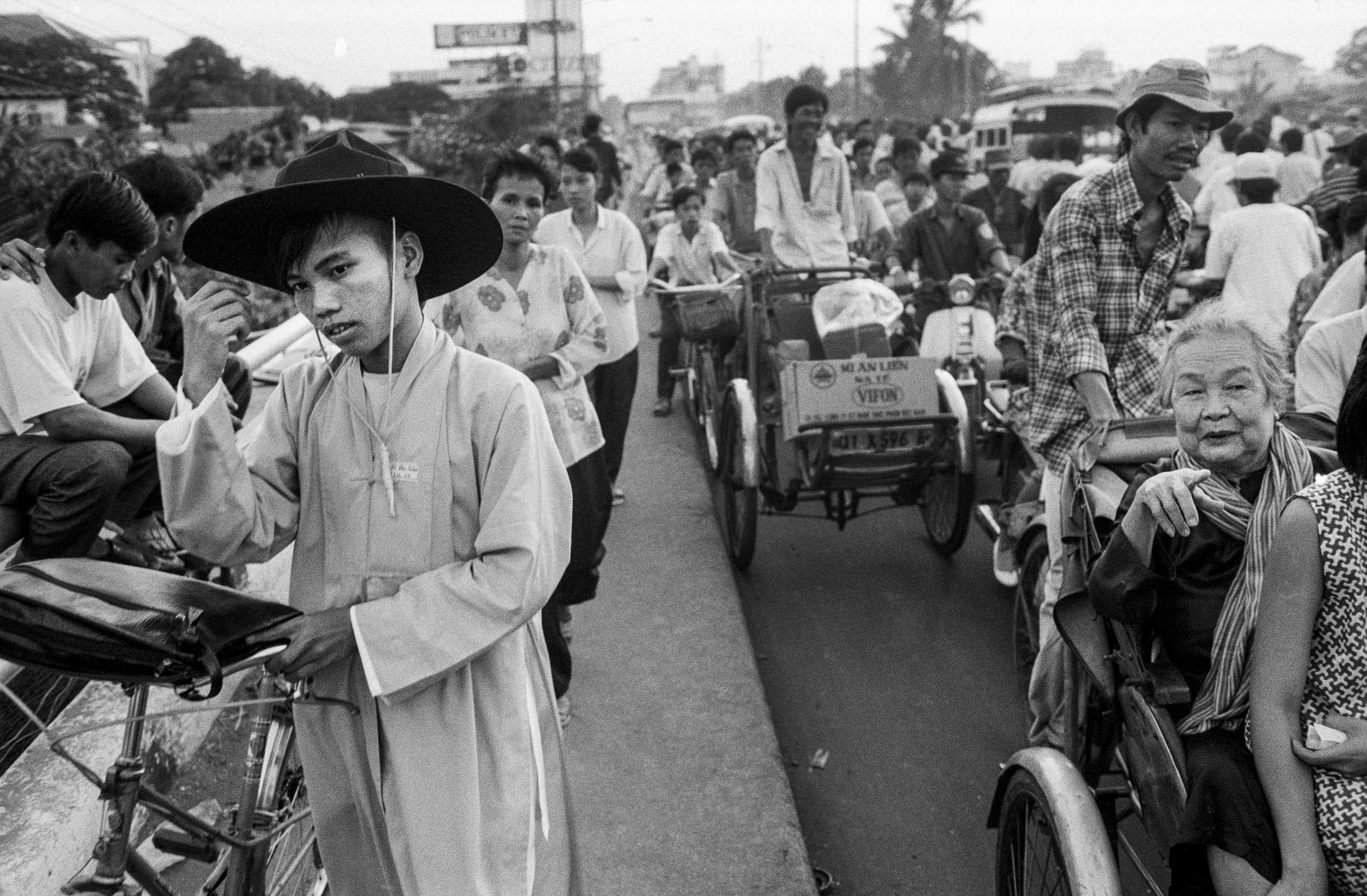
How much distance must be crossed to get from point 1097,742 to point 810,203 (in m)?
4.93

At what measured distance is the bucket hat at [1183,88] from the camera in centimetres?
361

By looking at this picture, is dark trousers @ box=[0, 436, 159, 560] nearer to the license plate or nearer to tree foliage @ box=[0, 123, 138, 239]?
tree foliage @ box=[0, 123, 138, 239]

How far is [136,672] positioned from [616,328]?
4426 mm

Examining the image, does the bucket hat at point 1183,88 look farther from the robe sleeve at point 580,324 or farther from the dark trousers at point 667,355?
the dark trousers at point 667,355

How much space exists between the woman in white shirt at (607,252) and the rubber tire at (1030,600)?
7.76 feet

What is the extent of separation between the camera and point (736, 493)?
249 inches

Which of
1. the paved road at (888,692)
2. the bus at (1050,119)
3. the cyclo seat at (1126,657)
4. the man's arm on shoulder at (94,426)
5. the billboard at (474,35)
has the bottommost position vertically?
the paved road at (888,692)

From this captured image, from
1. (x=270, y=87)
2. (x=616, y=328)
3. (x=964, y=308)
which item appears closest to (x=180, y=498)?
(x=616, y=328)

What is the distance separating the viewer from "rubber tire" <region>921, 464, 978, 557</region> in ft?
18.8

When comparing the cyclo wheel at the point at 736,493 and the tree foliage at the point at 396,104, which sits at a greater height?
the tree foliage at the point at 396,104

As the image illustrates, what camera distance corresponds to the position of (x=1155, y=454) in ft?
10.6

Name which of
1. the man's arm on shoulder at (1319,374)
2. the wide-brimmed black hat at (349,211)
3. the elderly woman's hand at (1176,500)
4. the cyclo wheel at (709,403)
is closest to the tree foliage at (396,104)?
the cyclo wheel at (709,403)

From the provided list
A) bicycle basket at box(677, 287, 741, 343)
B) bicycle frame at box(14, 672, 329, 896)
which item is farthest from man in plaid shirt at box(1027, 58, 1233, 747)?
bicycle basket at box(677, 287, 741, 343)

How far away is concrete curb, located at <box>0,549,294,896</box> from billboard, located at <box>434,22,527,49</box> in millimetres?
58614
